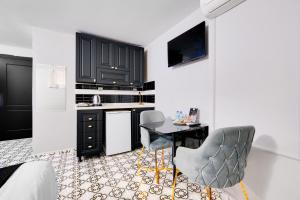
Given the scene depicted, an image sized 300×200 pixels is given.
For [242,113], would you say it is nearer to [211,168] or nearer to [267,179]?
[267,179]

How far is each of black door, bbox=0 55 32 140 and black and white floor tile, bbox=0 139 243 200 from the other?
1.19 meters

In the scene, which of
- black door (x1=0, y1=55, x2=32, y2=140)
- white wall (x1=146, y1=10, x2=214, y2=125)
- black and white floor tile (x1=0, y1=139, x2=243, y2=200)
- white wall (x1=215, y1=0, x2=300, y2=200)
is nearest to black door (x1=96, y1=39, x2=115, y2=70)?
white wall (x1=146, y1=10, x2=214, y2=125)

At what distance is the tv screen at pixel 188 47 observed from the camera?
78.9 inches

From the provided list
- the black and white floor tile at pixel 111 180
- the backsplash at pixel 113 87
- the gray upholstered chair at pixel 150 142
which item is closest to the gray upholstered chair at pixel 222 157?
the black and white floor tile at pixel 111 180

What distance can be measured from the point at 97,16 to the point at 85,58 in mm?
870

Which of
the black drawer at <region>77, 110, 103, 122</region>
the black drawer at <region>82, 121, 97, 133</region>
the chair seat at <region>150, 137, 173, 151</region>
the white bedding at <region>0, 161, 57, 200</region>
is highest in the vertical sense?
the black drawer at <region>77, 110, 103, 122</region>

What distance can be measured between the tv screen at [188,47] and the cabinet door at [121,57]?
3.78ft

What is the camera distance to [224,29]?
1.59 metres

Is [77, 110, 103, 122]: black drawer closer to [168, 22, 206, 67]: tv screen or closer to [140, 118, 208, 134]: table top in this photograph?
[140, 118, 208, 134]: table top

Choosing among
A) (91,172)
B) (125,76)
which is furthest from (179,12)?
(91,172)

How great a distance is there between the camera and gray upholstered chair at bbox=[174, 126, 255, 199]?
986mm

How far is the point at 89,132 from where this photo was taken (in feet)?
8.49

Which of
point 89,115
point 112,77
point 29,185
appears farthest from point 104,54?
Answer: point 29,185

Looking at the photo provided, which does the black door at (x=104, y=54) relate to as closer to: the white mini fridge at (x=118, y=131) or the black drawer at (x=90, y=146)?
the white mini fridge at (x=118, y=131)
